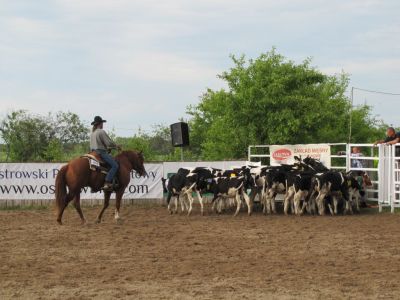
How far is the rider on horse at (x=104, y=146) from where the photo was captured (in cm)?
1716

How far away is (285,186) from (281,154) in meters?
3.32

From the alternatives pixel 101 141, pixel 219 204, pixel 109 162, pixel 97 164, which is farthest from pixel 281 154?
pixel 97 164

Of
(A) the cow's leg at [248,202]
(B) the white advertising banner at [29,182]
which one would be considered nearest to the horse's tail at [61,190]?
(A) the cow's leg at [248,202]

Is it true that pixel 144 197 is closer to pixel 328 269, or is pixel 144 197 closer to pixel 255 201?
pixel 255 201

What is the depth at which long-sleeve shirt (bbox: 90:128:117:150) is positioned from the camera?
1714 centimetres

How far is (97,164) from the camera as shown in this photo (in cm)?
1700

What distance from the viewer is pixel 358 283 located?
29.4 feet

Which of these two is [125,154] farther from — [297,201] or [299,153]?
[299,153]

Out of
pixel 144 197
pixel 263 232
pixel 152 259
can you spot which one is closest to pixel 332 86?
pixel 144 197

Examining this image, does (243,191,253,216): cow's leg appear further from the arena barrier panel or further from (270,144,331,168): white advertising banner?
the arena barrier panel

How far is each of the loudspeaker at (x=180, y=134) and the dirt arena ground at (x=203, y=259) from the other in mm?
6222

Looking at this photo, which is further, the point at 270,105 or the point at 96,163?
the point at 270,105

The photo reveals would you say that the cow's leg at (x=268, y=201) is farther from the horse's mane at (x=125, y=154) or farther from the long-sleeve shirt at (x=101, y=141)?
the long-sleeve shirt at (x=101, y=141)

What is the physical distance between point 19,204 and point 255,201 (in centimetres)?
793
